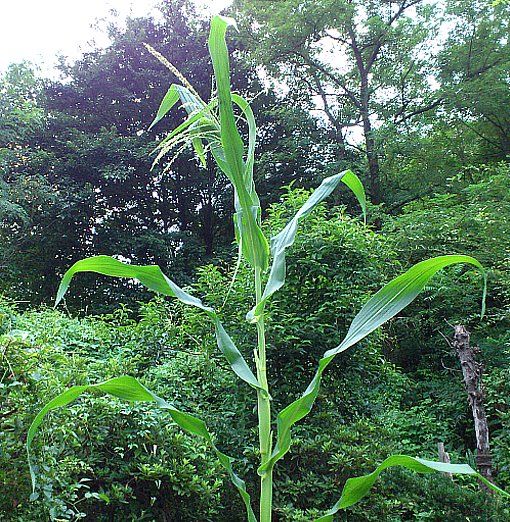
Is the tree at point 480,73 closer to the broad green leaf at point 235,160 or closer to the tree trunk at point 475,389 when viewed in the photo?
the tree trunk at point 475,389

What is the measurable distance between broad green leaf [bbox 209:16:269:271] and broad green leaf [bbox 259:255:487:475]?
23cm

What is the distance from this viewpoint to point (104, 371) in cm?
253

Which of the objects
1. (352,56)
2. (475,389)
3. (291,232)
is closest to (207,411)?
(475,389)

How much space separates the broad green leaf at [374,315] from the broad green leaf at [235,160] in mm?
229

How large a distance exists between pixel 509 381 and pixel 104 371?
305cm

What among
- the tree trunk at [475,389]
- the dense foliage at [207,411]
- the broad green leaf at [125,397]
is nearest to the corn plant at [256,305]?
the broad green leaf at [125,397]

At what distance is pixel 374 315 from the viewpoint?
0.93m

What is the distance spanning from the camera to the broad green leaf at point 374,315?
2.88 ft

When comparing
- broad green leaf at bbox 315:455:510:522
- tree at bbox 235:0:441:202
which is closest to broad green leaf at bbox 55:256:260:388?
broad green leaf at bbox 315:455:510:522

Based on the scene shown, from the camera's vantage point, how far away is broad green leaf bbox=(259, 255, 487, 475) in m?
0.88

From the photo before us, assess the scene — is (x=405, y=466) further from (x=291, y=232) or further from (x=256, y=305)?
(x=291, y=232)

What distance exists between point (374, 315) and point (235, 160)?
1.20 feet

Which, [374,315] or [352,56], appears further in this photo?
[352,56]

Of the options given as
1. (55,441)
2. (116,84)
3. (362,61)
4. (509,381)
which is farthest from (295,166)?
(55,441)
